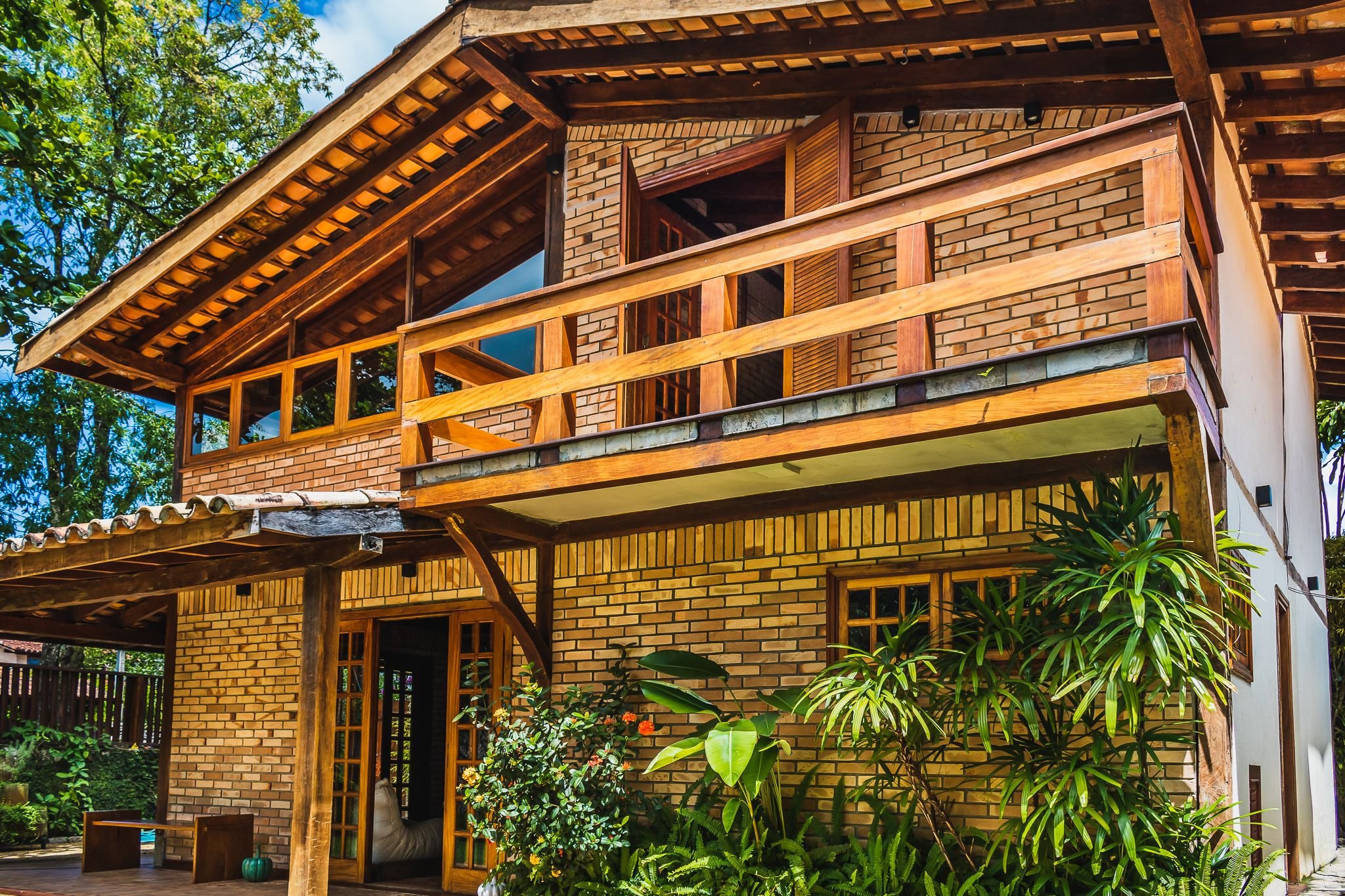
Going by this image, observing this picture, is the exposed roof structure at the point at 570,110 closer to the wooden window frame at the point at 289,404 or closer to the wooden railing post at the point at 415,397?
the wooden window frame at the point at 289,404

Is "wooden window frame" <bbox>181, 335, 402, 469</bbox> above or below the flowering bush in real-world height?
above

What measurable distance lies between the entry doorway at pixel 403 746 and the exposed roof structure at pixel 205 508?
1528 millimetres

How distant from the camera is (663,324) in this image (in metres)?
8.97

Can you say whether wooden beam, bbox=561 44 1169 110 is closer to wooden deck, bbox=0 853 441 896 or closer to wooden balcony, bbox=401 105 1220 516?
wooden balcony, bbox=401 105 1220 516

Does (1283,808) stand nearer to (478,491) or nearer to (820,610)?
(820,610)

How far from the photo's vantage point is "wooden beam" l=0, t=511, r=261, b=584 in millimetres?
7363

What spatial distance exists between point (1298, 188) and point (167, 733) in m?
10.3

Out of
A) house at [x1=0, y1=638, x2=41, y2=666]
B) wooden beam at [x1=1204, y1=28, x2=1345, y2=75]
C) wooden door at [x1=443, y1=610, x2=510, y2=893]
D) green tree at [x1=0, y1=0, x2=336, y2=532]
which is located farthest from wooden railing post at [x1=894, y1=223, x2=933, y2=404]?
house at [x1=0, y1=638, x2=41, y2=666]

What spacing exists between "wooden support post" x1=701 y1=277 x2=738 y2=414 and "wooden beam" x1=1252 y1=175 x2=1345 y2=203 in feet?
14.6

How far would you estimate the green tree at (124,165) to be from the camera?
19562 mm

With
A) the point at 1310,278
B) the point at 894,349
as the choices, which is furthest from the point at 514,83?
the point at 1310,278

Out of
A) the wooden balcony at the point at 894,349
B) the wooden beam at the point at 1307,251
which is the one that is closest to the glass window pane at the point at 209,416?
the wooden balcony at the point at 894,349

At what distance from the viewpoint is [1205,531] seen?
220 inches

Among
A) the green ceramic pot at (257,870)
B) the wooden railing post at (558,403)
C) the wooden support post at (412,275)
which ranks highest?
the wooden support post at (412,275)
